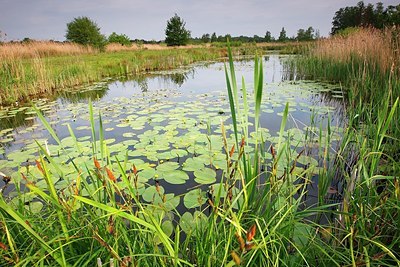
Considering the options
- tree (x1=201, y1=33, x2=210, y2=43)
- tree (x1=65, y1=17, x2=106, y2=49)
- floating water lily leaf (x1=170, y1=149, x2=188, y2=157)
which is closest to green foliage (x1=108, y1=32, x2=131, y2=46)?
tree (x1=65, y1=17, x2=106, y2=49)

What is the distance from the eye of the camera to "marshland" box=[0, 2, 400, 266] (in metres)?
0.88

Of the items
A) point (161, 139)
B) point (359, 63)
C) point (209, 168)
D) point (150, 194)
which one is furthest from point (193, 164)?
point (359, 63)

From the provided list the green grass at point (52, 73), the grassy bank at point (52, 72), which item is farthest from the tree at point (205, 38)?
the green grass at point (52, 73)

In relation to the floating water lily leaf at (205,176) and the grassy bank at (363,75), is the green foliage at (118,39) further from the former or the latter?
the floating water lily leaf at (205,176)

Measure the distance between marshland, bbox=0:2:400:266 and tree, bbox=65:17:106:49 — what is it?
46.9 feet

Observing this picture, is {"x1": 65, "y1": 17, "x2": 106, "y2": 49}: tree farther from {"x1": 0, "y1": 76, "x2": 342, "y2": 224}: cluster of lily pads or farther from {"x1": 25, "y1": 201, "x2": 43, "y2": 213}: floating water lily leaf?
{"x1": 25, "y1": 201, "x2": 43, "y2": 213}: floating water lily leaf

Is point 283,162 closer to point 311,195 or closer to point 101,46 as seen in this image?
point 311,195

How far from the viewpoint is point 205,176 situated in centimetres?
224

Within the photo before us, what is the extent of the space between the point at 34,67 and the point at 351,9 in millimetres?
61916

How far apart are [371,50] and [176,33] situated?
27.5 m

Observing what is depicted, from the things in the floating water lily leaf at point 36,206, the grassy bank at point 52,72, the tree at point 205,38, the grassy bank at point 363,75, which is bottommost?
the floating water lily leaf at point 36,206

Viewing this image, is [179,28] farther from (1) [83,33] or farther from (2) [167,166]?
(2) [167,166]

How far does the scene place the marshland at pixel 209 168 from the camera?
34.7 inches

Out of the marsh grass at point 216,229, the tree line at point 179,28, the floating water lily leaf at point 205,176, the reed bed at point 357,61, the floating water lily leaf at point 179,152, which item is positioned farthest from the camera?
the tree line at point 179,28
